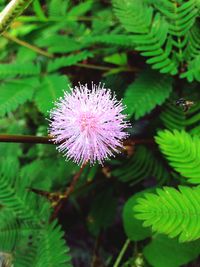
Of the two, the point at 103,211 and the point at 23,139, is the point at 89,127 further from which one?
the point at 103,211

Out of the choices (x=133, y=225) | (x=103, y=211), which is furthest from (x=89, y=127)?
Answer: (x=103, y=211)

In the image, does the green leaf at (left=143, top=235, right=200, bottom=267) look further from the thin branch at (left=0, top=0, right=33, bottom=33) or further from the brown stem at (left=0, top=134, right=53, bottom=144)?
the thin branch at (left=0, top=0, right=33, bottom=33)

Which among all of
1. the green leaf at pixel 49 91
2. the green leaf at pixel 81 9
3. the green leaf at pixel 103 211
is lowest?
the green leaf at pixel 103 211

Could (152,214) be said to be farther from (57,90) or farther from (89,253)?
(89,253)

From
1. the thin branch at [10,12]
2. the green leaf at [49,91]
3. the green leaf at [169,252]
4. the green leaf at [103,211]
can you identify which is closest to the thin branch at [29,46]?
the green leaf at [49,91]

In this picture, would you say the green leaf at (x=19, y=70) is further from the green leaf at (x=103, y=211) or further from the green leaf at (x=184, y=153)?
the green leaf at (x=184, y=153)

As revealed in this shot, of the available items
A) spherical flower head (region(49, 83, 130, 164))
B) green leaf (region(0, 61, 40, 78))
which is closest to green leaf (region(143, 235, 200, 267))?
spherical flower head (region(49, 83, 130, 164))
